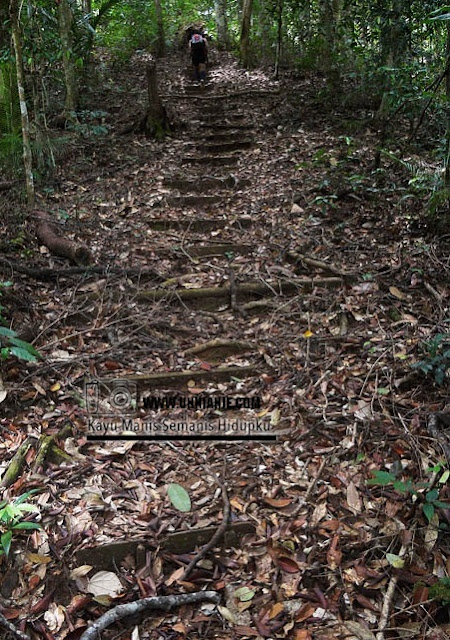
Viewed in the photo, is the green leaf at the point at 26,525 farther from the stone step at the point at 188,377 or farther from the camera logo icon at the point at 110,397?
the stone step at the point at 188,377

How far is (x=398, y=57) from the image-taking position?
685cm

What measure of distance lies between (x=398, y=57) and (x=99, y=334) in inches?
221

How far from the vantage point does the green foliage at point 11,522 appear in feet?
7.74

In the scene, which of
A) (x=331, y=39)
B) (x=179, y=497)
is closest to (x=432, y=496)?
(x=179, y=497)

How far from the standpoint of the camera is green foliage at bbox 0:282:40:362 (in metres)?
2.74

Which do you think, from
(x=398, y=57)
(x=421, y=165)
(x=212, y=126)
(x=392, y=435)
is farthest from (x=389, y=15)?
(x=392, y=435)

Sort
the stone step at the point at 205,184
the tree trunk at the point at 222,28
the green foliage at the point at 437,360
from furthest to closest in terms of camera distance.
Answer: the tree trunk at the point at 222,28 < the stone step at the point at 205,184 < the green foliage at the point at 437,360

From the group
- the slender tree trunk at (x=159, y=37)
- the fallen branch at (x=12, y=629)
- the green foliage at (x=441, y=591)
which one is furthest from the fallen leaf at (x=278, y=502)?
the slender tree trunk at (x=159, y=37)

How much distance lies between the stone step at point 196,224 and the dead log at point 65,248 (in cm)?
133

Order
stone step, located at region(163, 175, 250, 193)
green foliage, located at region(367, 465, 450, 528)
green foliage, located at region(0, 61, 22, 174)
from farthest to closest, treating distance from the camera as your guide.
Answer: stone step, located at region(163, 175, 250, 193), green foliage, located at region(0, 61, 22, 174), green foliage, located at region(367, 465, 450, 528)

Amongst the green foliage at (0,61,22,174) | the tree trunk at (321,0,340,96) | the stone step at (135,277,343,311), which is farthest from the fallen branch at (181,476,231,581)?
the tree trunk at (321,0,340,96)

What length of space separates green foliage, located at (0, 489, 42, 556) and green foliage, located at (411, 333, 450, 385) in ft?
8.28

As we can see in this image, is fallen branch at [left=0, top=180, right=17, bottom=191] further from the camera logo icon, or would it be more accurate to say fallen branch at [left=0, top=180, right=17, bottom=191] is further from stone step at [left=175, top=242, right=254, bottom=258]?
the camera logo icon

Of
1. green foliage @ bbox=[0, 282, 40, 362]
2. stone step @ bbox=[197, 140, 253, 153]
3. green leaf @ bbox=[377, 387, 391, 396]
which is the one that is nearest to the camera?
green foliage @ bbox=[0, 282, 40, 362]
